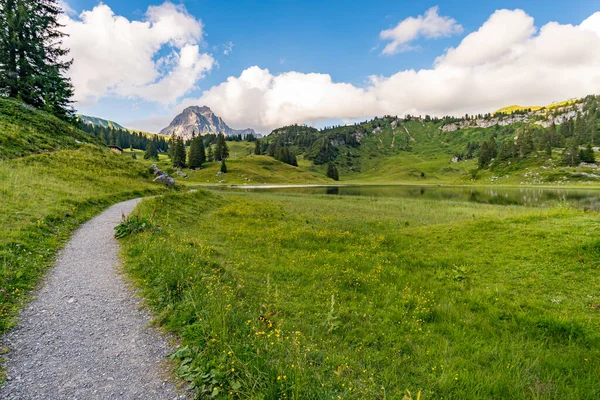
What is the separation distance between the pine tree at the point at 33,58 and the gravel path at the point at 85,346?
54332 millimetres

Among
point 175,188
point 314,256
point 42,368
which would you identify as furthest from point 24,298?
point 175,188

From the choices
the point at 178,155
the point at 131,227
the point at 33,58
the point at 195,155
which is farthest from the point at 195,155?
the point at 131,227

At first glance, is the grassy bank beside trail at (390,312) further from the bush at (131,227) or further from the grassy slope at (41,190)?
the grassy slope at (41,190)

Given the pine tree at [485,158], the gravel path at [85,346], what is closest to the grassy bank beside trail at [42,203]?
the gravel path at [85,346]

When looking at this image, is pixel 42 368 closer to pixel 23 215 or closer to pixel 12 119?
pixel 23 215

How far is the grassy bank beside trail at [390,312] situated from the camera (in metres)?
5.68

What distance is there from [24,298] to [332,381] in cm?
923

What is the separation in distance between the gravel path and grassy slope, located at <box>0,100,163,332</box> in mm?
686

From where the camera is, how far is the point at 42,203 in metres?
16.2

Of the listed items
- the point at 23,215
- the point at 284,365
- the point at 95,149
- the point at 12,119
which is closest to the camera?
the point at 284,365

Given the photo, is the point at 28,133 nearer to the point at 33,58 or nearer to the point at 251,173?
the point at 33,58

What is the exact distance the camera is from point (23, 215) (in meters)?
13.6

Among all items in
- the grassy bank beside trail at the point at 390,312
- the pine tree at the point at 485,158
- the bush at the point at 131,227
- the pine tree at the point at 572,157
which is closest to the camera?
the grassy bank beside trail at the point at 390,312

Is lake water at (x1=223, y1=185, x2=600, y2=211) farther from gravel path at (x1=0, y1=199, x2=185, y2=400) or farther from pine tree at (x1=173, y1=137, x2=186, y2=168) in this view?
pine tree at (x1=173, y1=137, x2=186, y2=168)
